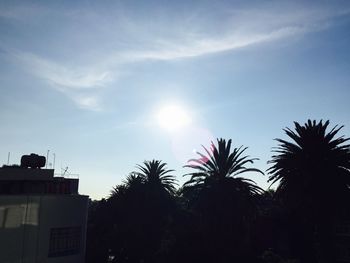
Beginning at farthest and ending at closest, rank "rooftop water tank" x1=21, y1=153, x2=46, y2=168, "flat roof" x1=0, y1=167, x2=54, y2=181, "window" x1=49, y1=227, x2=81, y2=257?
"rooftop water tank" x1=21, y1=153, x2=46, y2=168
"window" x1=49, y1=227, x2=81, y2=257
"flat roof" x1=0, y1=167, x2=54, y2=181

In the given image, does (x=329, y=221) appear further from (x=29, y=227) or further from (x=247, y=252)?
(x=29, y=227)

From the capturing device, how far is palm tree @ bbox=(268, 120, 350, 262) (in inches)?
1447

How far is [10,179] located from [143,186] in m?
27.3

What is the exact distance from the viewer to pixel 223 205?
41438 mm

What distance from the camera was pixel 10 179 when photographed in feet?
112

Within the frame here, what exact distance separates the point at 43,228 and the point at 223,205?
1818cm

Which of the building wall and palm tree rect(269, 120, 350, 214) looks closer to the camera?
the building wall

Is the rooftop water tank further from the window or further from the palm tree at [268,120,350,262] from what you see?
the palm tree at [268,120,350,262]

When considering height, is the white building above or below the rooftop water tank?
below

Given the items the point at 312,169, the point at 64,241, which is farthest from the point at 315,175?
the point at 64,241

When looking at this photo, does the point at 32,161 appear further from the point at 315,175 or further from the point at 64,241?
the point at 315,175

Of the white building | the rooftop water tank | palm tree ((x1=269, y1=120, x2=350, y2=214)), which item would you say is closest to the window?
the white building

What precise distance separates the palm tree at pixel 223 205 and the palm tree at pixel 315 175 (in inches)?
159

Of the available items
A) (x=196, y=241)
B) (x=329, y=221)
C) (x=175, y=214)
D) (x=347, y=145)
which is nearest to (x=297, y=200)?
(x=329, y=221)
